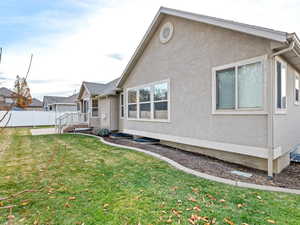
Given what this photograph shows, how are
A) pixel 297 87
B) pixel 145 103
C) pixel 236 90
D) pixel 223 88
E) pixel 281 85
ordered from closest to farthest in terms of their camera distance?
pixel 236 90
pixel 281 85
pixel 223 88
pixel 297 87
pixel 145 103

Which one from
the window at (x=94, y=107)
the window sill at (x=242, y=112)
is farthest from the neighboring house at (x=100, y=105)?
the window sill at (x=242, y=112)

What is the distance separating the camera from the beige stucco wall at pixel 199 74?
5309mm

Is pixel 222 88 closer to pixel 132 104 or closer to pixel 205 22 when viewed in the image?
pixel 205 22

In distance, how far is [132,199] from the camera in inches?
138

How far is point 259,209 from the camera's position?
317 centimetres

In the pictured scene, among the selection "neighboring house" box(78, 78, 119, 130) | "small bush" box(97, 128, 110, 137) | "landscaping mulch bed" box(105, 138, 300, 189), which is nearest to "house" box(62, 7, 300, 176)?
"landscaping mulch bed" box(105, 138, 300, 189)

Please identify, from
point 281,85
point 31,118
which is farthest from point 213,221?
point 31,118

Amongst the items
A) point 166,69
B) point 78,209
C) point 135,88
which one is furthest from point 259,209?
point 135,88

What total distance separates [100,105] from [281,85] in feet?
43.3

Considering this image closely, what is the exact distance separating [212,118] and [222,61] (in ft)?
6.50

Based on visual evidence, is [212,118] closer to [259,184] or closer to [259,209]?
[259,184]

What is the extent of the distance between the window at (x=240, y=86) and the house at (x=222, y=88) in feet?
0.09

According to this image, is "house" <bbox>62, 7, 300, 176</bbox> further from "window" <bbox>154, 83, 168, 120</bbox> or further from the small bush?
the small bush

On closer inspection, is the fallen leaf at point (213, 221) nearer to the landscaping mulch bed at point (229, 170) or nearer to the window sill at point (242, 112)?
the landscaping mulch bed at point (229, 170)
